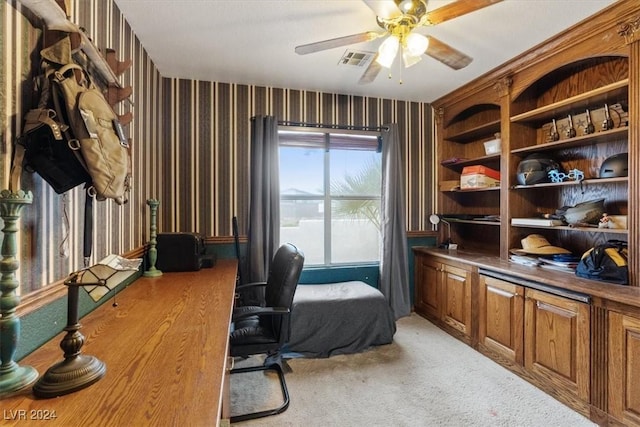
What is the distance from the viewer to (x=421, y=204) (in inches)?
152

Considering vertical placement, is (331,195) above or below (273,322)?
above

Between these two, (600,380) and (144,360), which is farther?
(600,380)

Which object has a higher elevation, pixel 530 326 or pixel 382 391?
pixel 530 326

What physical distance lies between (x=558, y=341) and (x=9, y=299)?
282 centimetres

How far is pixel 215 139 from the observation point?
3201 mm

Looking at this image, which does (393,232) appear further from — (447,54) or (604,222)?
(447,54)

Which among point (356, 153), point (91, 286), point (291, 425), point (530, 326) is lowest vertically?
point (291, 425)

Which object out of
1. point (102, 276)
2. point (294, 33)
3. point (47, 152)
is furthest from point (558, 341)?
point (47, 152)

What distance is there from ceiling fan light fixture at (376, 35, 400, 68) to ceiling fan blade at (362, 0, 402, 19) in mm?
155

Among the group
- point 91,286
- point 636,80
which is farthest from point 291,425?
point 636,80

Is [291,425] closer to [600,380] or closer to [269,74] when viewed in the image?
[600,380]

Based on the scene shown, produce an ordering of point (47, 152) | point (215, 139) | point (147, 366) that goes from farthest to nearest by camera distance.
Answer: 1. point (215, 139)
2. point (47, 152)
3. point (147, 366)

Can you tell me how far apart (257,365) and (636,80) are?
3330 mm

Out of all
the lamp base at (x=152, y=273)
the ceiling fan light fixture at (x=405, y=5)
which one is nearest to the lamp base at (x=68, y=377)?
the lamp base at (x=152, y=273)
